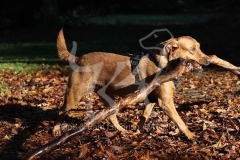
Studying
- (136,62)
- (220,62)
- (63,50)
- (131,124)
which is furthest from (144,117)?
(63,50)

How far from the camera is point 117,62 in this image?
7.14 meters

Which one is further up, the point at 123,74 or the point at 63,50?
the point at 63,50

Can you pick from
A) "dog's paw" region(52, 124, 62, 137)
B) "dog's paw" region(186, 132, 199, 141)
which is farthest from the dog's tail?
"dog's paw" region(186, 132, 199, 141)

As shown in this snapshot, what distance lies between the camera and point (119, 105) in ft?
20.0

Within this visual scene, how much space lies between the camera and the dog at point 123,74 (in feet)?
21.9

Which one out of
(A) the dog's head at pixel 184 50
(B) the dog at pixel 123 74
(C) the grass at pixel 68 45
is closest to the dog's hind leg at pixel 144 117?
(B) the dog at pixel 123 74

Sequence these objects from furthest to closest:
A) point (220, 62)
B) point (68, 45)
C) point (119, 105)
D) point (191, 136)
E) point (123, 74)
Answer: point (68, 45), point (123, 74), point (220, 62), point (191, 136), point (119, 105)

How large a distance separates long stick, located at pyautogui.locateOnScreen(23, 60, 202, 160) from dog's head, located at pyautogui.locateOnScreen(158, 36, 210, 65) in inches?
8.6

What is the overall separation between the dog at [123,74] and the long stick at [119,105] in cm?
29

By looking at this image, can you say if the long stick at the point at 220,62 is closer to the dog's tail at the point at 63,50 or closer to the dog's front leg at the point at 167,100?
the dog's front leg at the point at 167,100

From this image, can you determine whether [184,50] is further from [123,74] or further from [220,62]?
[123,74]

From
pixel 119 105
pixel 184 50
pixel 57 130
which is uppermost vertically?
pixel 184 50

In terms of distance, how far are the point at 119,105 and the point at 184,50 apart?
4.31 ft

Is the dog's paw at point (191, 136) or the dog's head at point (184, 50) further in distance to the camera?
the dog's head at point (184, 50)
